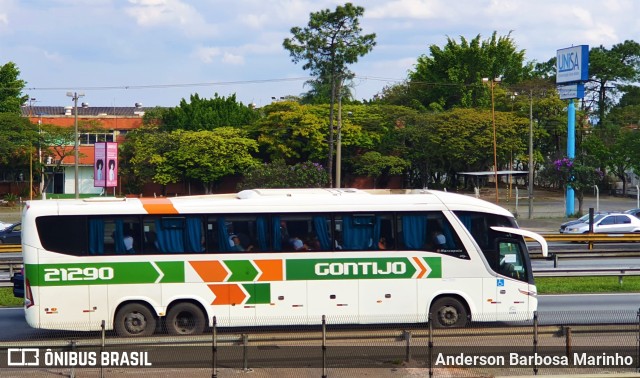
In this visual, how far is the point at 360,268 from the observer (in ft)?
59.8

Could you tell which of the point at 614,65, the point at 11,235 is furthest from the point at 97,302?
the point at 614,65

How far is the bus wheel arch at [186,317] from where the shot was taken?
58.4 feet

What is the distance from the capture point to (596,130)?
79.8 meters

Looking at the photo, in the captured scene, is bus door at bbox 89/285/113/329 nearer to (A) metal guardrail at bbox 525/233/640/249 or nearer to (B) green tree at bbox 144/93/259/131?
(A) metal guardrail at bbox 525/233/640/249

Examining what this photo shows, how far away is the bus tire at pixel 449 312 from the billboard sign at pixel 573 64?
4199 centimetres

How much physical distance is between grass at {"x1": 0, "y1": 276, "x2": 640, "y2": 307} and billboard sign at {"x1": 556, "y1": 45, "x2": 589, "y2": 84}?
32891 millimetres

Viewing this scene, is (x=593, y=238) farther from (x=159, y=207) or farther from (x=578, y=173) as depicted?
(x=159, y=207)

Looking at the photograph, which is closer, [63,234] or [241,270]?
[63,234]

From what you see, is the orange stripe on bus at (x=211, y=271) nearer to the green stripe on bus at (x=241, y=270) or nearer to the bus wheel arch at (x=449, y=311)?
the green stripe on bus at (x=241, y=270)

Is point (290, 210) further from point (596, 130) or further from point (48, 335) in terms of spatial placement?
point (596, 130)

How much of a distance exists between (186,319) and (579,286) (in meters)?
12.1

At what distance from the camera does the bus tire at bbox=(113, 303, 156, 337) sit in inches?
695

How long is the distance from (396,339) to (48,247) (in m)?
7.04

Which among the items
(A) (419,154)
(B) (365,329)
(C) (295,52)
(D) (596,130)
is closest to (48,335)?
(B) (365,329)
